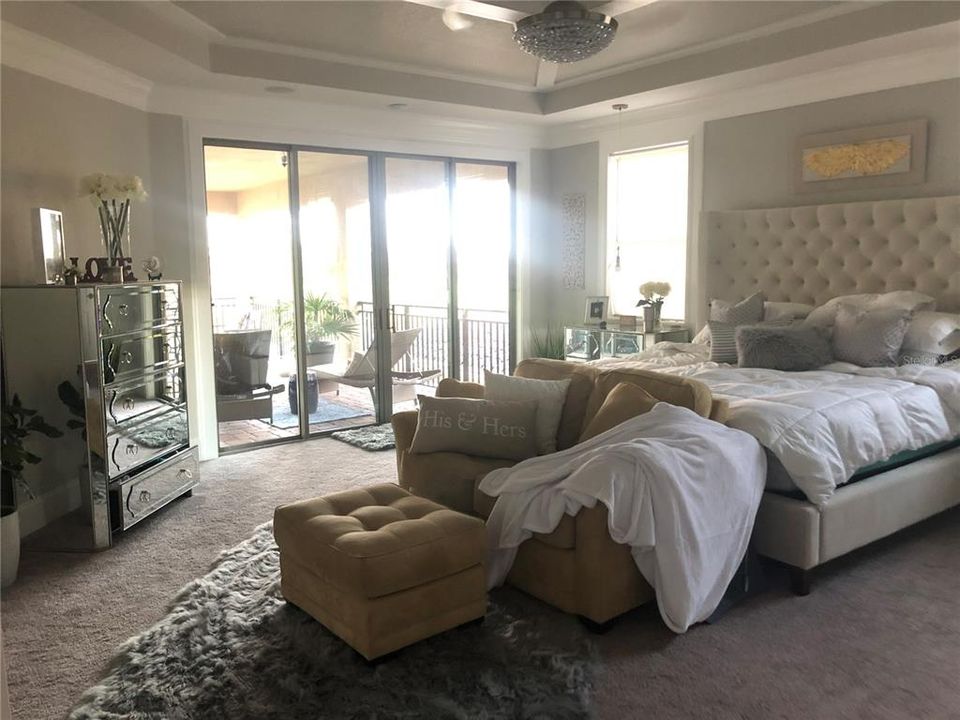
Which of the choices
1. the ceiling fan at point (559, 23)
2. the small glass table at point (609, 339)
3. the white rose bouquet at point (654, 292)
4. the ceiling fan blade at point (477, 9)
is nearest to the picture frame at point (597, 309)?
the small glass table at point (609, 339)

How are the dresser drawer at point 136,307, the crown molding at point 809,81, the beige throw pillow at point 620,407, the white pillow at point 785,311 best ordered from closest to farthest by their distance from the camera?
the beige throw pillow at point 620,407
the dresser drawer at point 136,307
the crown molding at point 809,81
the white pillow at point 785,311

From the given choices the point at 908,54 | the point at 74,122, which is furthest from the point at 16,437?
the point at 908,54

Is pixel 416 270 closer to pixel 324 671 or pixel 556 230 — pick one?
pixel 556 230

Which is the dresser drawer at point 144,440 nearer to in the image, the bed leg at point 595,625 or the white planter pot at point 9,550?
the white planter pot at point 9,550

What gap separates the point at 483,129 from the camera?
6.54 metres

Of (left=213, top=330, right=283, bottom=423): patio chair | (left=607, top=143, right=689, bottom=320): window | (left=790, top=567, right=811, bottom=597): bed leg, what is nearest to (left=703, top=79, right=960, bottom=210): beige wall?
(left=607, top=143, right=689, bottom=320): window

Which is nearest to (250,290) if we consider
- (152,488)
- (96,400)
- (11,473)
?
(152,488)

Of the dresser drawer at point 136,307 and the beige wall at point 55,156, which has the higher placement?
the beige wall at point 55,156

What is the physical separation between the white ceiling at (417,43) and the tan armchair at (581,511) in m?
2.06

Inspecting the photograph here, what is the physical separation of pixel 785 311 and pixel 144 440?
154 inches

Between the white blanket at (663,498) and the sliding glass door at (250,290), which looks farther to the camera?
the sliding glass door at (250,290)

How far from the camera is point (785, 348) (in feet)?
14.0

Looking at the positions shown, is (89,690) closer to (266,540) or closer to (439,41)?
(266,540)

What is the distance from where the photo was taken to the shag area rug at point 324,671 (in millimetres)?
2375
